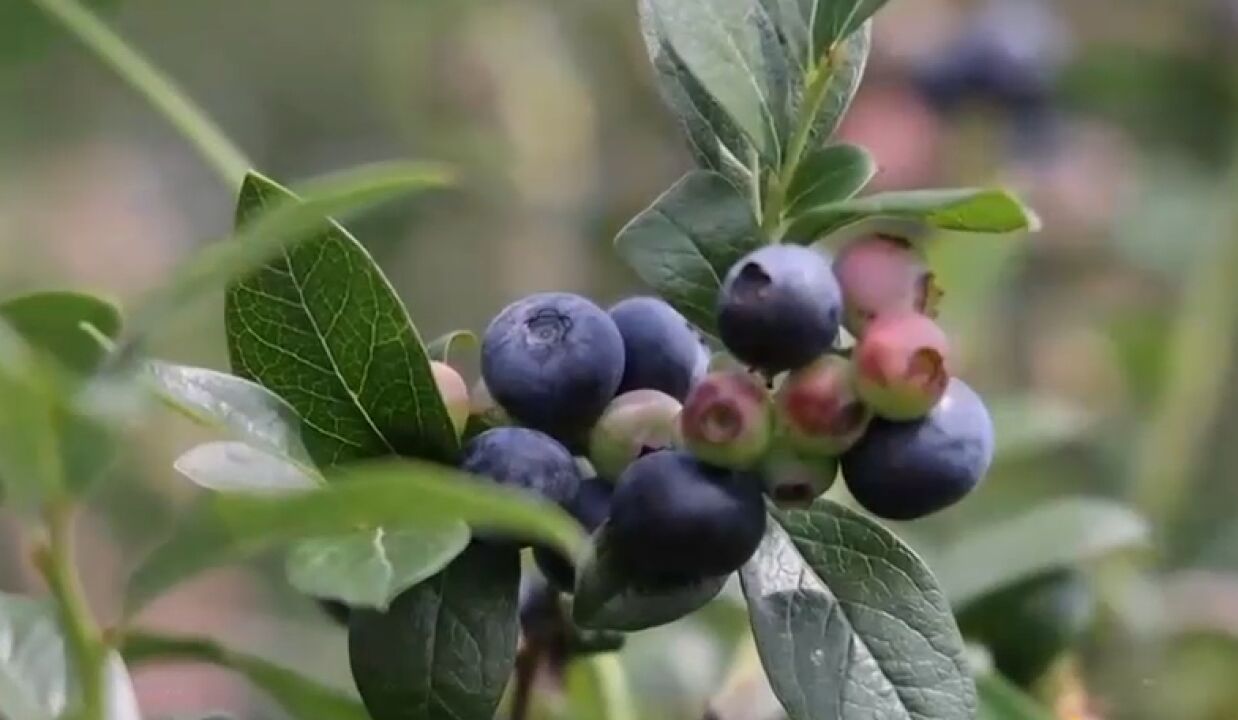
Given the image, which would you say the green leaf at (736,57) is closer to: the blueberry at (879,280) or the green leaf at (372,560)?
the blueberry at (879,280)

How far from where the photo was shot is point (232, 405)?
0.52 m

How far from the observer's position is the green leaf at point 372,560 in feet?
1.54

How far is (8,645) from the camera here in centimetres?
59

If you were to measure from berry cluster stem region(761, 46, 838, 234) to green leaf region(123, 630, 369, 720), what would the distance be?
199 mm

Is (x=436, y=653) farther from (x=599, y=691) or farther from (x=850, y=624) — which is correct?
(x=599, y=691)

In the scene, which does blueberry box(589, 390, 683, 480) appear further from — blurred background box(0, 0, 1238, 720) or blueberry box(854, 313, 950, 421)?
blurred background box(0, 0, 1238, 720)

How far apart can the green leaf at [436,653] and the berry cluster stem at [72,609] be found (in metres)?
0.08

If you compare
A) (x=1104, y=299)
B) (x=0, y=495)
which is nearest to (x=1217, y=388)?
(x=1104, y=299)

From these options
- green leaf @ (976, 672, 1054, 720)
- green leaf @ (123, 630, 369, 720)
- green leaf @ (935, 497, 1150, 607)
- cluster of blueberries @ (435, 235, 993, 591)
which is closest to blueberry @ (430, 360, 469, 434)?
cluster of blueberries @ (435, 235, 993, 591)

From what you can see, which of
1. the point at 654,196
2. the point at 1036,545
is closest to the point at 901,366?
the point at 1036,545

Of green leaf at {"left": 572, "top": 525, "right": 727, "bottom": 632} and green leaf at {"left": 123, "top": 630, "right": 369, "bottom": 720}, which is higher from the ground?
green leaf at {"left": 572, "top": 525, "right": 727, "bottom": 632}

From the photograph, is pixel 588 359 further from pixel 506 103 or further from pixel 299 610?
pixel 506 103

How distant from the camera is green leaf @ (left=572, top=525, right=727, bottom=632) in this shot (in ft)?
1.77

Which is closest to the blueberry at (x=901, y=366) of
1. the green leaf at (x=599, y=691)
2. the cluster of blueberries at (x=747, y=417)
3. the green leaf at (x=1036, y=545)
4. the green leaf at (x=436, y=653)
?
the cluster of blueberries at (x=747, y=417)
